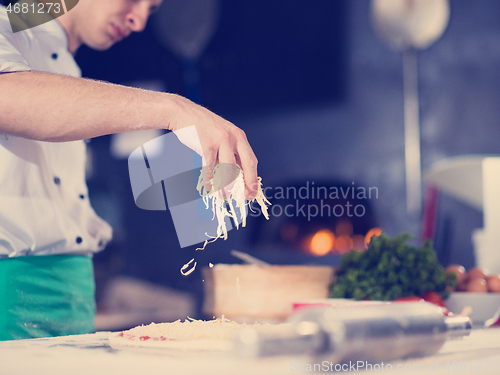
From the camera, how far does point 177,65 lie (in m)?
4.13

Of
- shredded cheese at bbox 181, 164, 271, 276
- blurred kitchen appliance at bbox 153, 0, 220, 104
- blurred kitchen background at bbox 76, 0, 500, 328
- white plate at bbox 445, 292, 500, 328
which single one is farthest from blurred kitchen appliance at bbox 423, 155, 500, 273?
blurred kitchen appliance at bbox 153, 0, 220, 104

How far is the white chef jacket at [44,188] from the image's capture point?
1.01 meters

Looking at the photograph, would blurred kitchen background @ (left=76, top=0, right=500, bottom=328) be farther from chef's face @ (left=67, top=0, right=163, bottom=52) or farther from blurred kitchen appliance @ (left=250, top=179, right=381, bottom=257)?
chef's face @ (left=67, top=0, right=163, bottom=52)

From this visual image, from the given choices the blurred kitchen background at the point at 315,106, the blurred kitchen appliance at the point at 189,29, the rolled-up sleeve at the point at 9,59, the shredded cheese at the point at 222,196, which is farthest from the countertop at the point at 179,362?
the blurred kitchen appliance at the point at 189,29

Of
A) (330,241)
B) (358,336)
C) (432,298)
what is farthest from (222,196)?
(330,241)

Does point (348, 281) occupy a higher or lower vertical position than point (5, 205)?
lower

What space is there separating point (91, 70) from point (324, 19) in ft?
6.76

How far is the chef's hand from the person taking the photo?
0.75m

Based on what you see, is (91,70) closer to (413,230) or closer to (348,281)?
(413,230)

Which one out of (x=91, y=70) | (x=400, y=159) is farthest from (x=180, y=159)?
(x=91, y=70)

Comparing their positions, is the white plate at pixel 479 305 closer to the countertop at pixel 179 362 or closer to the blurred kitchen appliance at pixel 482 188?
the blurred kitchen appliance at pixel 482 188

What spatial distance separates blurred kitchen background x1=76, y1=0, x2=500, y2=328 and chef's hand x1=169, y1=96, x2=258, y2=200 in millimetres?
2325

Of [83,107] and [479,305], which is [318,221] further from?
[83,107]

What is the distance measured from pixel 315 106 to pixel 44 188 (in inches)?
107
